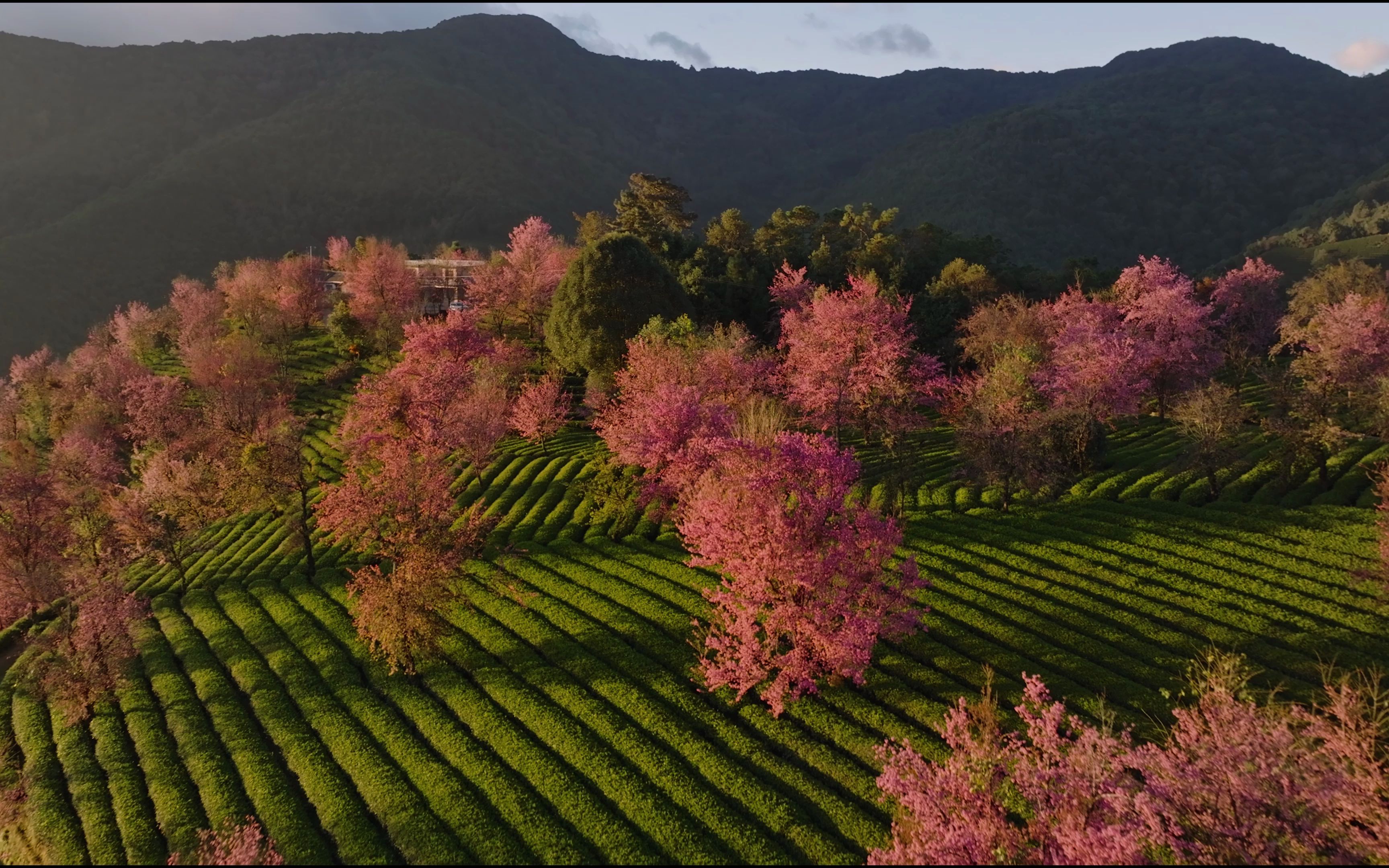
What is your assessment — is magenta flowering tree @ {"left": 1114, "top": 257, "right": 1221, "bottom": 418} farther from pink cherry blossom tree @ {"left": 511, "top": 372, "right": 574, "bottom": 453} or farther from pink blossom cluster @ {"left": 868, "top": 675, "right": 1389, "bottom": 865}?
pink cherry blossom tree @ {"left": 511, "top": 372, "right": 574, "bottom": 453}

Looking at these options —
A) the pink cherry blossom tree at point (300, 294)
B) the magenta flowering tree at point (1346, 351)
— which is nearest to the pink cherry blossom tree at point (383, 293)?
the pink cherry blossom tree at point (300, 294)

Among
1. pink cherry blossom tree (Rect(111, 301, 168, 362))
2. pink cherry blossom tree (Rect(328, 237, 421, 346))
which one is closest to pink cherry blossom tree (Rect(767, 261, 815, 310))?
pink cherry blossom tree (Rect(328, 237, 421, 346))

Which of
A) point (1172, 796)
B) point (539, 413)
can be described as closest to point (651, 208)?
point (539, 413)

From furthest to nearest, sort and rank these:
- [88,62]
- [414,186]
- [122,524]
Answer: [88,62]
[414,186]
[122,524]

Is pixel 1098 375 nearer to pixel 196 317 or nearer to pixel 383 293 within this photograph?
pixel 383 293

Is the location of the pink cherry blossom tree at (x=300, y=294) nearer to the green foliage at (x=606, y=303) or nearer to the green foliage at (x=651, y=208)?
the green foliage at (x=651, y=208)

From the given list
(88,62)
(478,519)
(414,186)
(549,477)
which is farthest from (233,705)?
(88,62)

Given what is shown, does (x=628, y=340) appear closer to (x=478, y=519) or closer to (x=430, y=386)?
(x=430, y=386)
